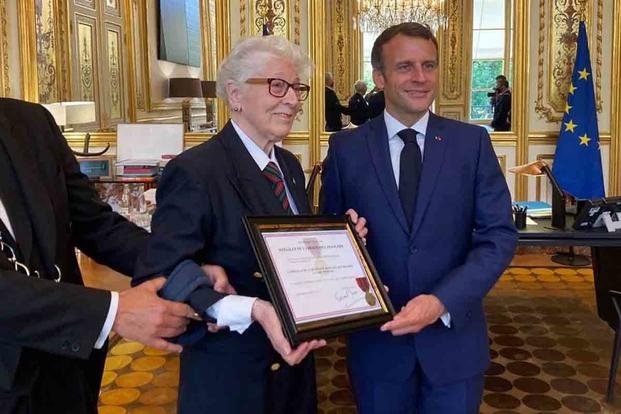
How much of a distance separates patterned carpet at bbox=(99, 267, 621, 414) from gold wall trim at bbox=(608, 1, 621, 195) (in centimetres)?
204

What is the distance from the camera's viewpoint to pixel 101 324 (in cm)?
130

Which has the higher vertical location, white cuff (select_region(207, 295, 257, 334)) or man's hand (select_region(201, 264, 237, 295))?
man's hand (select_region(201, 264, 237, 295))

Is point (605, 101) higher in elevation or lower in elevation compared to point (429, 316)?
higher

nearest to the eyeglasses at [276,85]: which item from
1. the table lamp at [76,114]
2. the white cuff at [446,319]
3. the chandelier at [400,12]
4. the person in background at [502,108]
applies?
the white cuff at [446,319]

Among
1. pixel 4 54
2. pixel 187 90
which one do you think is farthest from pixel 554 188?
pixel 4 54

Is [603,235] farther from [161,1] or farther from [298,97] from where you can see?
[161,1]

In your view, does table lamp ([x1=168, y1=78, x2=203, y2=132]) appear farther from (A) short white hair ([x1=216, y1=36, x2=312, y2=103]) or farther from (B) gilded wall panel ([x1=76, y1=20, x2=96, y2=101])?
(A) short white hair ([x1=216, y1=36, x2=312, y2=103])

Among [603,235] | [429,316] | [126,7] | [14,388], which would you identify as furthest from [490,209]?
[126,7]

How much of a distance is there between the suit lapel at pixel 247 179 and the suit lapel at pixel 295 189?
11 cm

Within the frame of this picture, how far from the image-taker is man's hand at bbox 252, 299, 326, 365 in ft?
4.57

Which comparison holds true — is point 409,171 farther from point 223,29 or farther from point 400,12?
point 400,12

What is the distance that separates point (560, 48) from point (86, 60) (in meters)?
4.95

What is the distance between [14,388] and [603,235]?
118 inches

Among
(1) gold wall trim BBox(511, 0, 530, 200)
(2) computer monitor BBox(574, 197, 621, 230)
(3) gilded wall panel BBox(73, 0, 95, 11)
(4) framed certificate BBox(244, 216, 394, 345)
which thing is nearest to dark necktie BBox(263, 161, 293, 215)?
(4) framed certificate BBox(244, 216, 394, 345)
